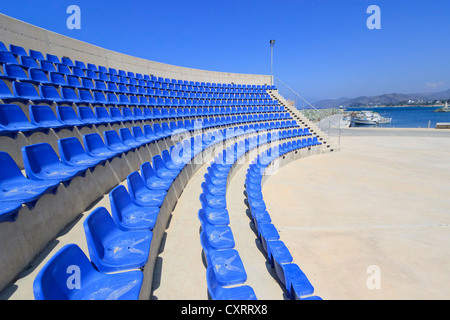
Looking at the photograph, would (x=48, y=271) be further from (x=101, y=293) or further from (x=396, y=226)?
(x=396, y=226)

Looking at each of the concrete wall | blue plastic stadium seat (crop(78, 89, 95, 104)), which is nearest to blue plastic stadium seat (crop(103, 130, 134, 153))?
blue plastic stadium seat (crop(78, 89, 95, 104))

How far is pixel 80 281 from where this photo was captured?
4.38 ft

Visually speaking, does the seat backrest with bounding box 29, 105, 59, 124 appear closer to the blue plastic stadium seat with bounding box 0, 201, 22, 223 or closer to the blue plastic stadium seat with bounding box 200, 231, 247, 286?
the blue plastic stadium seat with bounding box 0, 201, 22, 223

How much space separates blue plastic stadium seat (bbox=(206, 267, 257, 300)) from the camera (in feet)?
5.10

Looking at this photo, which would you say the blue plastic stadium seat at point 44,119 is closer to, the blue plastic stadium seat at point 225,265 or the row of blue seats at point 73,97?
the row of blue seats at point 73,97

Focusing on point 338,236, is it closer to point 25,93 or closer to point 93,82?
point 25,93

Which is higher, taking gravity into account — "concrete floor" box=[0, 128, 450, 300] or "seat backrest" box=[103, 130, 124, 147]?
"seat backrest" box=[103, 130, 124, 147]

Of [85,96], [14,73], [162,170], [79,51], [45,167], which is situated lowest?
[162,170]

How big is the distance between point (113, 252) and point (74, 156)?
1796 mm

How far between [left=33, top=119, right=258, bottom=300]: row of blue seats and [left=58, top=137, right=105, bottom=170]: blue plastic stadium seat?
600 mm

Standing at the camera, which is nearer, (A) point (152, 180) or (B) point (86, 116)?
(A) point (152, 180)

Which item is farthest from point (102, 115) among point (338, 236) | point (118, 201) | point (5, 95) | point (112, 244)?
point (338, 236)

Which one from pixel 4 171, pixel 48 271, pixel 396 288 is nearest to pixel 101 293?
pixel 48 271
